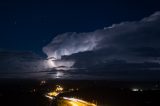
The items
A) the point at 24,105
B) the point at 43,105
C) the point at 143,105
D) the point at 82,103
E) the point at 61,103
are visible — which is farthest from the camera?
the point at 143,105

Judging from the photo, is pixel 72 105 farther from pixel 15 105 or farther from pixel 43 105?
pixel 15 105

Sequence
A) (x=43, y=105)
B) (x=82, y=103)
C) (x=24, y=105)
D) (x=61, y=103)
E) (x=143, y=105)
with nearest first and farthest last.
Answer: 1. (x=82, y=103)
2. (x=61, y=103)
3. (x=43, y=105)
4. (x=24, y=105)
5. (x=143, y=105)

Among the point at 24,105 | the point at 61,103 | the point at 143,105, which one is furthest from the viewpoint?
the point at 143,105

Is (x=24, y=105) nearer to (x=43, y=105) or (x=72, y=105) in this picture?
(x=43, y=105)

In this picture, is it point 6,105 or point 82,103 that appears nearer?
point 82,103

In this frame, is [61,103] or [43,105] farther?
[43,105]

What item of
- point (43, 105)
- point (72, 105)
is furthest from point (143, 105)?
point (72, 105)

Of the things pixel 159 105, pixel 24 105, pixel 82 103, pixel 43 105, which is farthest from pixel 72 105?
pixel 159 105

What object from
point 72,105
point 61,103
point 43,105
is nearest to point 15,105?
point 43,105

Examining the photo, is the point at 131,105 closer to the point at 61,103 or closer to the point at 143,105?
the point at 143,105
